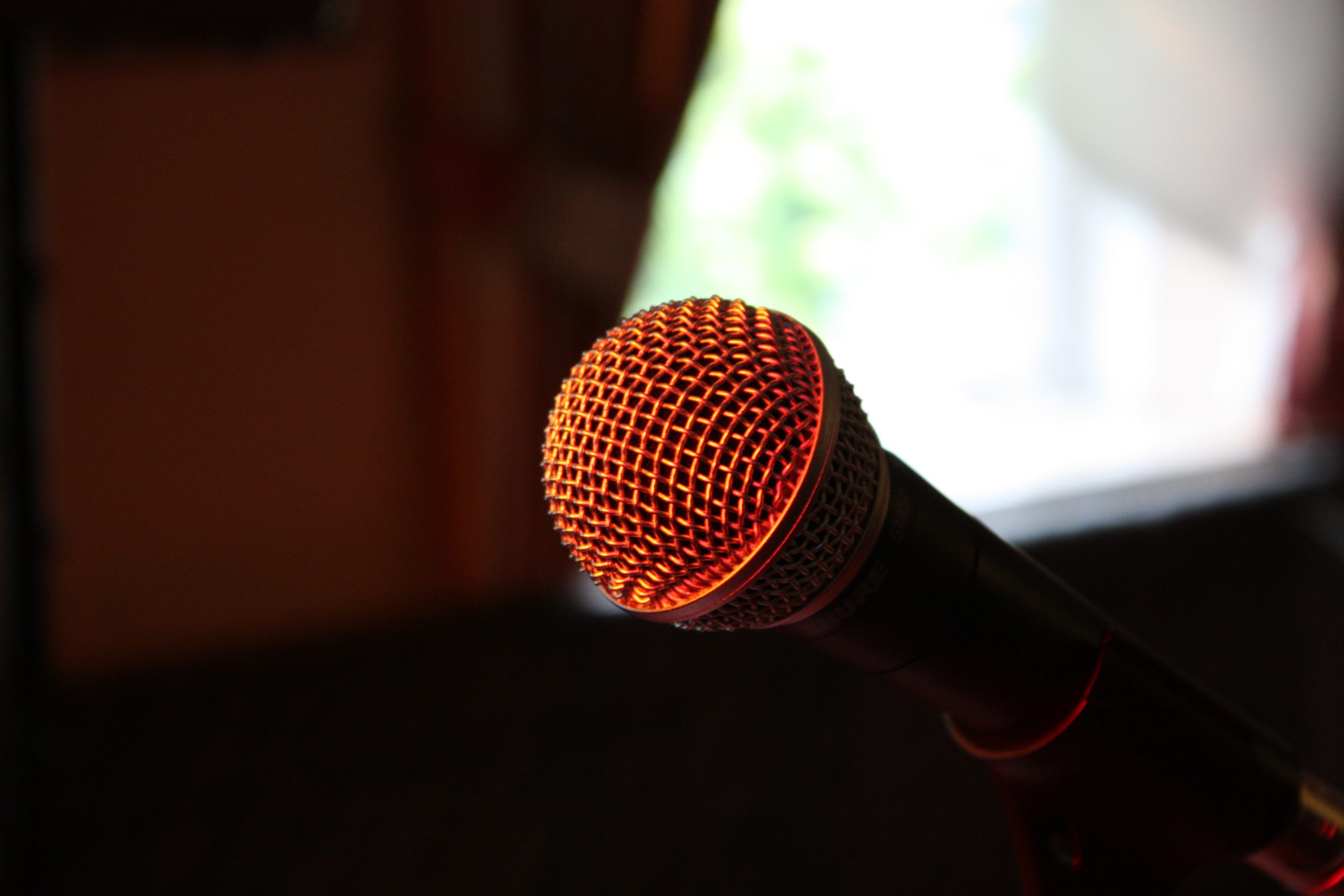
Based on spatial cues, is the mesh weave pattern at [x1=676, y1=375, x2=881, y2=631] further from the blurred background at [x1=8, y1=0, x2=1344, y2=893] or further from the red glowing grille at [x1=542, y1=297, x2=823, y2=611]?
the blurred background at [x1=8, y1=0, x2=1344, y2=893]

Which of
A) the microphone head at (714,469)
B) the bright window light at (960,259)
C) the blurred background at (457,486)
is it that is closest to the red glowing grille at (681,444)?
the microphone head at (714,469)

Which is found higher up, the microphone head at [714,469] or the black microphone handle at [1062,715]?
the microphone head at [714,469]

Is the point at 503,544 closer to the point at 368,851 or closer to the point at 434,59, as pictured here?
the point at 368,851

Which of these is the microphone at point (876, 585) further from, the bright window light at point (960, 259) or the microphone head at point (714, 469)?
the bright window light at point (960, 259)

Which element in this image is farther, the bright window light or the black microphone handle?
the bright window light

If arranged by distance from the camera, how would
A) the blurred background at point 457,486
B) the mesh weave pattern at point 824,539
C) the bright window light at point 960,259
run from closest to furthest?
the mesh weave pattern at point 824,539, the blurred background at point 457,486, the bright window light at point 960,259

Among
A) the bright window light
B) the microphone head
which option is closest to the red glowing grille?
the microphone head

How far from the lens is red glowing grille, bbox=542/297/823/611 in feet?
1.43

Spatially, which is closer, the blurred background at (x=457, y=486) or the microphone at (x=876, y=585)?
Answer: the microphone at (x=876, y=585)

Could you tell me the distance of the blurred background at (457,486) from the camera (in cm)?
181

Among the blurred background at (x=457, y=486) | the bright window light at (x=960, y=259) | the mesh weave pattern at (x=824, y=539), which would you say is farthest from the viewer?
the bright window light at (x=960, y=259)

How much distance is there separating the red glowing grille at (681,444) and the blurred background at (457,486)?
967 mm

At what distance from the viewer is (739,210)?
2.75 m

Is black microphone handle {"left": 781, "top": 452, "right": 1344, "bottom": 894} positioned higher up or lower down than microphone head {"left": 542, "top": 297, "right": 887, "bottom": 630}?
lower down
